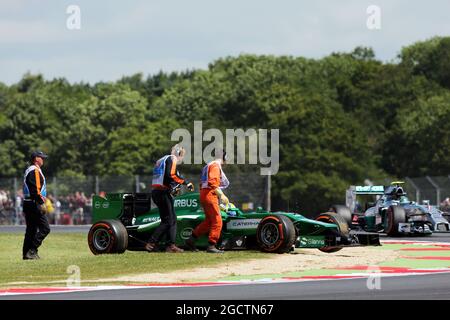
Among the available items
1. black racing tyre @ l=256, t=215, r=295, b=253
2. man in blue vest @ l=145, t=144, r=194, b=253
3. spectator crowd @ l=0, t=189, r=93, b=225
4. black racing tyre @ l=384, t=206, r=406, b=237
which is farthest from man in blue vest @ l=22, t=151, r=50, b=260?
spectator crowd @ l=0, t=189, r=93, b=225

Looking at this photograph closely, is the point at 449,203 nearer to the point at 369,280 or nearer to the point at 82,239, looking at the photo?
the point at 82,239

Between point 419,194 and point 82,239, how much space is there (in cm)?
1872

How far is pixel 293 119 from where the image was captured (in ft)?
244

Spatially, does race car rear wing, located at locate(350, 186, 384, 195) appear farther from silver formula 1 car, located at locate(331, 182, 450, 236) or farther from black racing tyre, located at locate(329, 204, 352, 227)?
black racing tyre, located at locate(329, 204, 352, 227)

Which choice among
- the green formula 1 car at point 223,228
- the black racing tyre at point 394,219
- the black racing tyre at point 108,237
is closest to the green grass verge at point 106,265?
the black racing tyre at point 108,237

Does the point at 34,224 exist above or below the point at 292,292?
above

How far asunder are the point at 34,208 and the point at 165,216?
82.7 inches

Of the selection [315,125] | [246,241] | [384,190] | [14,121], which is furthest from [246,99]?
[246,241]

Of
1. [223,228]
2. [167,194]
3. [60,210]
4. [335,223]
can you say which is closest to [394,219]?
[335,223]

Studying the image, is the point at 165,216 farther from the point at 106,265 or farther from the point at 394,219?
the point at 394,219

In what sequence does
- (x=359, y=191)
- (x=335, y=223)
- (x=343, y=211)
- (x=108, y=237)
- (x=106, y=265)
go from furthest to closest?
(x=359, y=191) < (x=343, y=211) < (x=335, y=223) < (x=108, y=237) < (x=106, y=265)

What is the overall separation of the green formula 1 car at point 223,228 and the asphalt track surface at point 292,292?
427 centimetres

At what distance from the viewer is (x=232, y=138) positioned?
2771 inches
